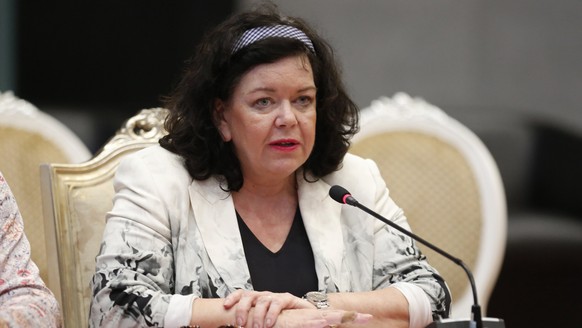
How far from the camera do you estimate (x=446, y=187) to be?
128 inches

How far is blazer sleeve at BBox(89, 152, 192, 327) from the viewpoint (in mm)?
2316

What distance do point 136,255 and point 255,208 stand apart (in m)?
0.39

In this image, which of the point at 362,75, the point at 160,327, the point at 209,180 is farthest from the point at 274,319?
the point at 362,75

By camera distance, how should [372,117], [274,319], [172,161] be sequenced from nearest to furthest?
[274,319] < [172,161] < [372,117]

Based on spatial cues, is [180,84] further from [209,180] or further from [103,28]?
[103,28]

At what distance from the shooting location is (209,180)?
2631 mm

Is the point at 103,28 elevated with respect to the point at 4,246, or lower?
elevated

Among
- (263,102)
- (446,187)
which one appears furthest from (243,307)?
(446,187)

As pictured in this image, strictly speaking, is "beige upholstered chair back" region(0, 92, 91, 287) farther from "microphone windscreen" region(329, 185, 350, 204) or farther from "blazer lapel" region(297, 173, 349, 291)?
"microphone windscreen" region(329, 185, 350, 204)

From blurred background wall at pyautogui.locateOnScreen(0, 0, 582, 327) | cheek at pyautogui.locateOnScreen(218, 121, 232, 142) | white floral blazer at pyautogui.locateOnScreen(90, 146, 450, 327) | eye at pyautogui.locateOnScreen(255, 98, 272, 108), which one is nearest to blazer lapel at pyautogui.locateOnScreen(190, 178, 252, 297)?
white floral blazer at pyautogui.locateOnScreen(90, 146, 450, 327)

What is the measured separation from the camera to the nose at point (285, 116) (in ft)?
8.26

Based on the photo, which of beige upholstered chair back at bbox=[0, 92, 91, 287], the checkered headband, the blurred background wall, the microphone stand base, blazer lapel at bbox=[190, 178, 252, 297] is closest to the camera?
the microphone stand base

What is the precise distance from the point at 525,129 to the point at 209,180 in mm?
2409

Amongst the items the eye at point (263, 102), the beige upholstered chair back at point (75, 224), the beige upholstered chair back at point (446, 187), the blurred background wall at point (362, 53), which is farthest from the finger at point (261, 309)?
A: the blurred background wall at point (362, 53)
